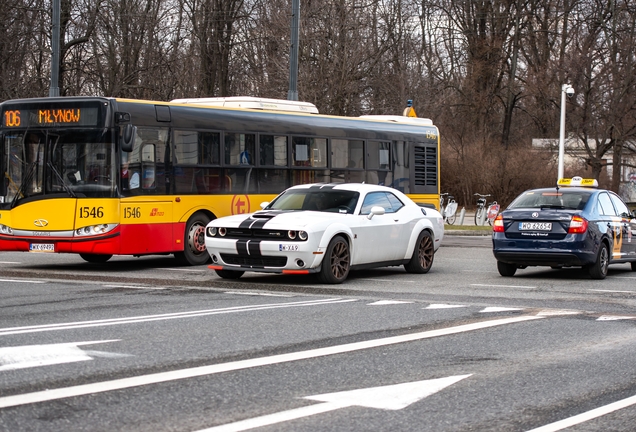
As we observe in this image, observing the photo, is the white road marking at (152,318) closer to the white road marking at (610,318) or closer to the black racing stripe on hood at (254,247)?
Result: the black racing stripe on hood at (254,247)

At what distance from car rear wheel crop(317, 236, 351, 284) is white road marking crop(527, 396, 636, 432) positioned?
27.4 ft

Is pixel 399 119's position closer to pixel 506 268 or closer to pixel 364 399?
pixel 506 268

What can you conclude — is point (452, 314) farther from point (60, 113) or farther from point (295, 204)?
point (60, 113)

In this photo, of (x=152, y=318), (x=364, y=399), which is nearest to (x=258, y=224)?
(x=152, y=318)

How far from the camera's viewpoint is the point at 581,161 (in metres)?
51.6

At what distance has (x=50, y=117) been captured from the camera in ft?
59.9

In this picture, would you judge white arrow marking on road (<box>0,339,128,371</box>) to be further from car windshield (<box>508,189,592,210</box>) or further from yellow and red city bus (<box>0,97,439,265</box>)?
car windshield (<box>508,189,592,210</box>)

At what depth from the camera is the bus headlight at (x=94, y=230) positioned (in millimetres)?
17547

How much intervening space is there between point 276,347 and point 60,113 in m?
10.5

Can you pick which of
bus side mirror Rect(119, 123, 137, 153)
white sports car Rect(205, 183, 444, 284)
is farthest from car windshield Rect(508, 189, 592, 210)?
bus side mirror Rect(119, 123, 137, 153)

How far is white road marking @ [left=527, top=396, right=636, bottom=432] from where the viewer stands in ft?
19.8

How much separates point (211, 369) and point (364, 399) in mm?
1393

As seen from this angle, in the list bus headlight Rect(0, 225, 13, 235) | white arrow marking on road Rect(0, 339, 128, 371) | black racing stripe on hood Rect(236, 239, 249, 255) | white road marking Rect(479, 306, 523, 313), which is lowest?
white road marking Rect(479, 306, 523, 313)

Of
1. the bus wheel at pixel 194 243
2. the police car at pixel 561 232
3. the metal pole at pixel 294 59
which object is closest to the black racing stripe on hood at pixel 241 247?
the bus wheel at pixel 194 243
